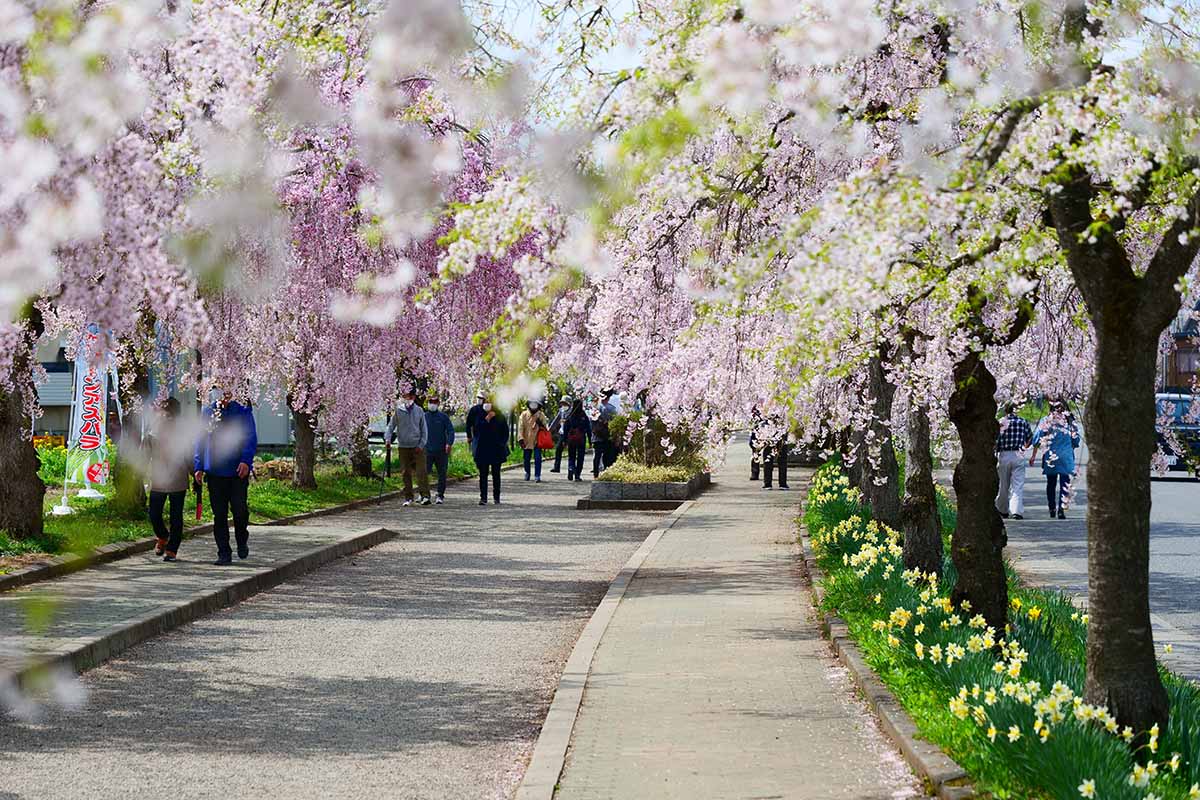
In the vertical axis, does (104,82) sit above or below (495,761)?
above

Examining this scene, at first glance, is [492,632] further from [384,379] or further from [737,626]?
[384,379]

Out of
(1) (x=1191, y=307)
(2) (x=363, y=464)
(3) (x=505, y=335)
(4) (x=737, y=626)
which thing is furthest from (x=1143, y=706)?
(2) (x=363, y=464)

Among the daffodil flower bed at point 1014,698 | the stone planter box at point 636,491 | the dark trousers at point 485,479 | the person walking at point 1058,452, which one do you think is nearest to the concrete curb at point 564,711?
the daffodil flower bed at point 1014,698

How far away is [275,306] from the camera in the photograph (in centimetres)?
2100

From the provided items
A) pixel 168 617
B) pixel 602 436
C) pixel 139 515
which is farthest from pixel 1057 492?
pixel 168 617

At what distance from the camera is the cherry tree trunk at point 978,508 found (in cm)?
1069

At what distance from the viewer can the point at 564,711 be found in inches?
357

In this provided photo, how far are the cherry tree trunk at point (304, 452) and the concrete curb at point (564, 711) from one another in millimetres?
14665

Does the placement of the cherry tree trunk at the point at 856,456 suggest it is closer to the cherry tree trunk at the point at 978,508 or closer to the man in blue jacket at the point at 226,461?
the man in blue jacket at the point at 226,461

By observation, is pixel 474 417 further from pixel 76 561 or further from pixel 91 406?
pixel 76 561

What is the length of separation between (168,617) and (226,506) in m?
4.28

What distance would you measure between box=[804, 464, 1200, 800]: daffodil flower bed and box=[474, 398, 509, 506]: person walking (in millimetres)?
16575

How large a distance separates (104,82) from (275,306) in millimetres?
12700

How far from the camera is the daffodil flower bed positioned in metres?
6.02
